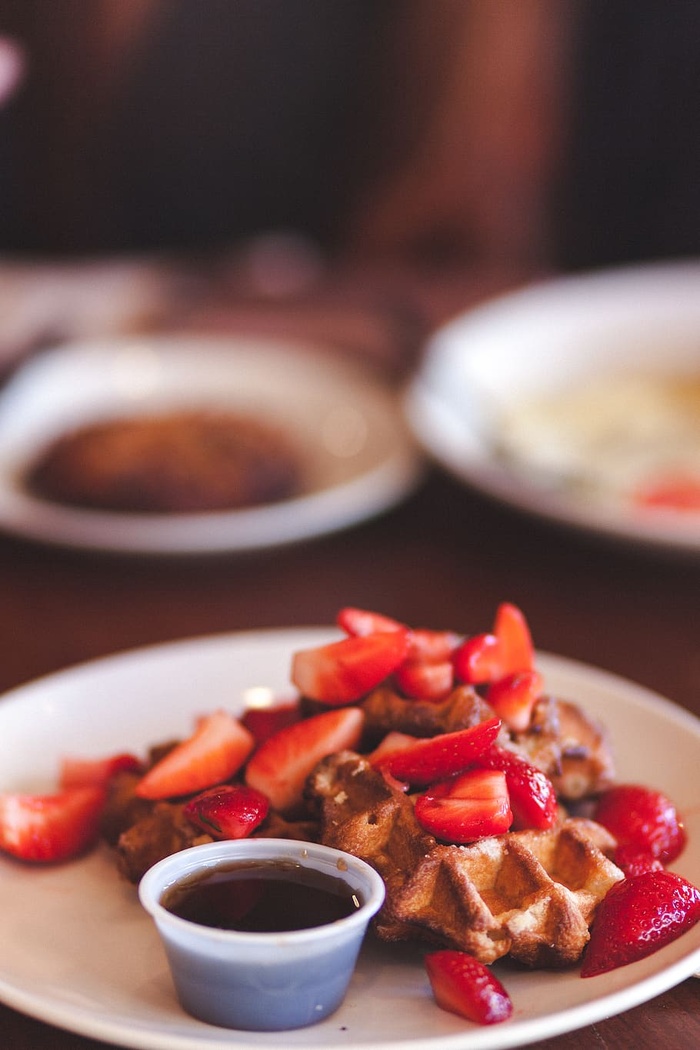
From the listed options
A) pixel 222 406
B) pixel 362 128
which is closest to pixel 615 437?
pixel 222 406

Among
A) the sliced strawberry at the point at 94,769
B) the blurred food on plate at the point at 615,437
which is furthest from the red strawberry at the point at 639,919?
the blurred food on plate at the point at 615,437

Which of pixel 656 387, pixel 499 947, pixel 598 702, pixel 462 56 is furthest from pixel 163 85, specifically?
pixel 499 947

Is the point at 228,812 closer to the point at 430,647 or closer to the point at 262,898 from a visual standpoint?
the point at 262,898

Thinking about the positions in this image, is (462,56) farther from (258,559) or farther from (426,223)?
(258,559)

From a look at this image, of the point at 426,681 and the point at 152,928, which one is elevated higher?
the point at 426,681

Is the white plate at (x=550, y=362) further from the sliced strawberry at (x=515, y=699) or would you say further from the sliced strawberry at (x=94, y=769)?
the sliced strawberry at (x=94, y=769)

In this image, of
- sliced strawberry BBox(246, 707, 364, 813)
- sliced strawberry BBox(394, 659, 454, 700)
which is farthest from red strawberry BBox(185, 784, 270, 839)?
sliced strawberry BBox(394, 659, 454, 700)
